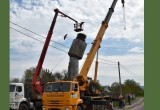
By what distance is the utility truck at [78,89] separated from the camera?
63.1ft

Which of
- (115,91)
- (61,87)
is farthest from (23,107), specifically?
(115,91)

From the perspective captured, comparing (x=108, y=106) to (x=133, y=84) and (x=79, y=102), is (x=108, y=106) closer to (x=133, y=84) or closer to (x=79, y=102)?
(x=79, y=102)

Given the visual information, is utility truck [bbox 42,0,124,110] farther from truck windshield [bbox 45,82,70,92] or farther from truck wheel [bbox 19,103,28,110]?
truck wheel [bbox 19,103,28,110]

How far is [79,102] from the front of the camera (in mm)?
20156

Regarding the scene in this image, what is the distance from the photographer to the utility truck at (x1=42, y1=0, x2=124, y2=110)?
1922 cm

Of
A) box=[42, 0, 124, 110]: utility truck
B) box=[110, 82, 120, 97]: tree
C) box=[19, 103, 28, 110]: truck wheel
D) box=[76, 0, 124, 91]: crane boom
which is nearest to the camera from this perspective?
box=[42, 0, 124, 110]: utility truck

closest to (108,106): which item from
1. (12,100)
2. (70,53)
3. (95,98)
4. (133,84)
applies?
(95,98)

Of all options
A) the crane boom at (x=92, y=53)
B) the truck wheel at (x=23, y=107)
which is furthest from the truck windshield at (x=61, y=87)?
the truck wheel at (x=23, y=107)

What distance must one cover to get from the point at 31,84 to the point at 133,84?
73449 mm

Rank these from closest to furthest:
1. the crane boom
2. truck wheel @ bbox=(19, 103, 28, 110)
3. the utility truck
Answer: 1. the utility truck
2. the crane boom
3. truck wheel @ bbox=(19, 103, 28, 110)

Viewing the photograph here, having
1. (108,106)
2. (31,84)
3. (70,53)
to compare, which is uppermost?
(70,53)

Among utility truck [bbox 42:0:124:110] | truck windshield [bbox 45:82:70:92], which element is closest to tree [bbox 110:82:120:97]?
utility truck [bbox 42:0:124:110]

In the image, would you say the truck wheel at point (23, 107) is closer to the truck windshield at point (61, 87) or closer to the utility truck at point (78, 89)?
the utility truck at point (78, 89)

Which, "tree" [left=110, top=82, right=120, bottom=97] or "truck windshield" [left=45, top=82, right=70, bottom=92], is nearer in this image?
"truck windshield" [left=45, top=82, right=70, bottom=92]
